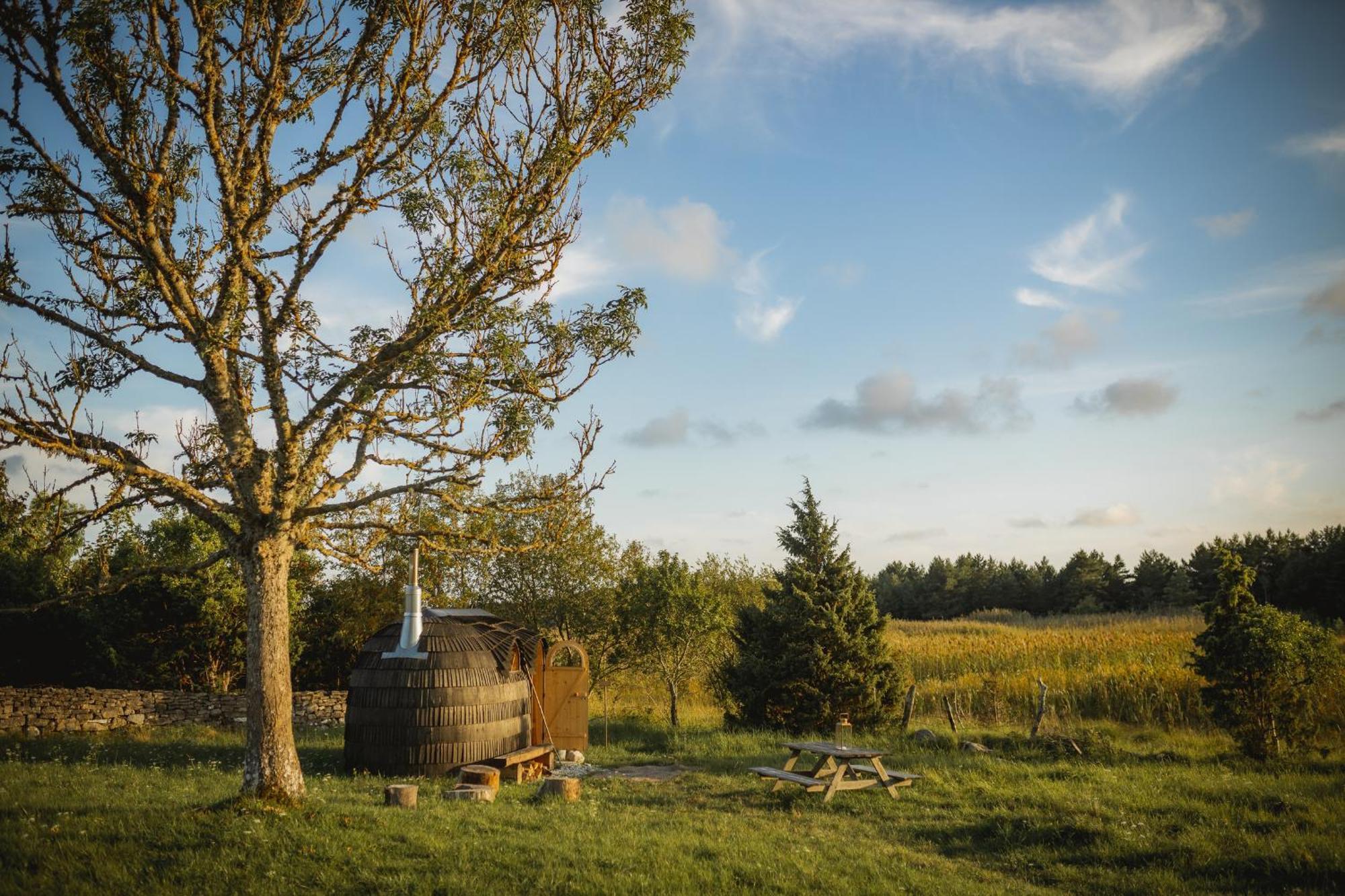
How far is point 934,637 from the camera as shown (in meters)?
37.3

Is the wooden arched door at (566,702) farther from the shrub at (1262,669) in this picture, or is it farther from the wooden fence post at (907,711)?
the shrub at (1262,669)

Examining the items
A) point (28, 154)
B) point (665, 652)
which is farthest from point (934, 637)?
point (28, 154)

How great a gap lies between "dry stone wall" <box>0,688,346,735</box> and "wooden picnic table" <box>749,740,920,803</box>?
1572 centimetres

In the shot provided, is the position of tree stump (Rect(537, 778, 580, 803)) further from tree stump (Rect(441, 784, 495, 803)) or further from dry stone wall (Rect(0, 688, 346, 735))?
dry stone wall (Rect(0, 688, 346, 735))

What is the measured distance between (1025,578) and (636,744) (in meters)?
50.7

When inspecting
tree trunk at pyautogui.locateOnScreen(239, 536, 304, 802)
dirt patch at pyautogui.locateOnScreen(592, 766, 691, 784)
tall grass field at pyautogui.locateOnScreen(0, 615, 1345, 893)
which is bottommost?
dirt patch at pyautogui.locateOnScreen(592, 766, 691, 784)

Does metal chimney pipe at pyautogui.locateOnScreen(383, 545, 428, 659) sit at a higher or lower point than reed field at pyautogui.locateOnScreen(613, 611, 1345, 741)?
higher

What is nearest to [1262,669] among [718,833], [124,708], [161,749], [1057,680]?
[1057,680]

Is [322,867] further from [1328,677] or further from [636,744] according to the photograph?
[1328,677]

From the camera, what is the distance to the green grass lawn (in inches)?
320

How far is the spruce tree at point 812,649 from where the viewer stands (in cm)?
1945

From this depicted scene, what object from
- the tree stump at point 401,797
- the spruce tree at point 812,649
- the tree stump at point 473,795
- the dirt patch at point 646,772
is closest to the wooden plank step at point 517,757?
the dirt patch at point 646,772

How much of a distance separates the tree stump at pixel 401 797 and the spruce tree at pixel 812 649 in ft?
34.9

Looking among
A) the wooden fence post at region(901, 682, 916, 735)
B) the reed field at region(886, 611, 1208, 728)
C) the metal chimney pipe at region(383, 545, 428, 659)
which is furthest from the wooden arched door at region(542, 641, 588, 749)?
the metal chimney pipe at region(383, 545, 428, 659)
